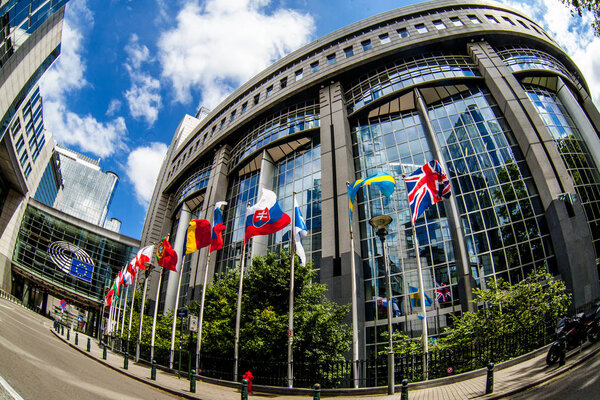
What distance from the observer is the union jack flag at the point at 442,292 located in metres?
23.0

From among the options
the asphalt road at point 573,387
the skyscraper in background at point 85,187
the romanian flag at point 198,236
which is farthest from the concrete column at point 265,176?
the skyscraper in background at point 85,187

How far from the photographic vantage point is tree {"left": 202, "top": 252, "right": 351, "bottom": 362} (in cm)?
1572

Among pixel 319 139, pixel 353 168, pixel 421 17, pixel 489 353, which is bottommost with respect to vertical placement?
pixel 489 353

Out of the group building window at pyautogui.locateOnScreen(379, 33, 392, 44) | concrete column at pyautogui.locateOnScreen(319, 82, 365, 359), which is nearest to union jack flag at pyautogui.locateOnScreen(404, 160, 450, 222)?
concrete column at pyautogui.locateOnScreen(319, 82, 365, 359)

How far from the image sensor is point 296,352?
15734 mm

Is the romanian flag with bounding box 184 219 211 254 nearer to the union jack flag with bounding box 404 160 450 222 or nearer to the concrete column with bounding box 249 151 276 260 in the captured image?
the union jack flag with bounding box 404 160 450 222

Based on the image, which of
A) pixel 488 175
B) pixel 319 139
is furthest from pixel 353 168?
pixel 488 175

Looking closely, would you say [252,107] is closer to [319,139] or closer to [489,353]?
[319,139]

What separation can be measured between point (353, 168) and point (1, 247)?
222 ft

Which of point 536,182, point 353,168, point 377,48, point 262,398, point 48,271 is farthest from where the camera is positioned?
point 48,271

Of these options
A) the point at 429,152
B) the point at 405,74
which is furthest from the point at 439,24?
the point at 429,152

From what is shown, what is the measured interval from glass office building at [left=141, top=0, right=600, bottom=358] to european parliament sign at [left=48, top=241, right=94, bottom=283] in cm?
3839

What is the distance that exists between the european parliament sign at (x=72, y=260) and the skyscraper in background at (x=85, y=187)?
11725cm

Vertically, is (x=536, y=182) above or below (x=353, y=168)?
below
